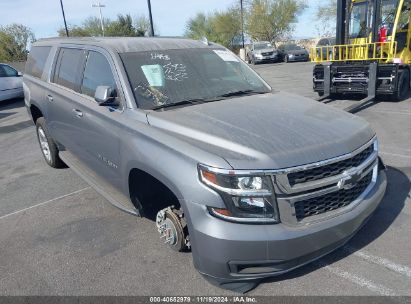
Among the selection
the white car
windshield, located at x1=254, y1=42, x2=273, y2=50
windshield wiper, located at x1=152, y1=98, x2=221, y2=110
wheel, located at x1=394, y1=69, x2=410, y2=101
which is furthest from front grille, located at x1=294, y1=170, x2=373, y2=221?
windshield, located at x1=254, y1=42, x2=273, y2=50

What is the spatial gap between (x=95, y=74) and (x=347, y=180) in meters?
2.75

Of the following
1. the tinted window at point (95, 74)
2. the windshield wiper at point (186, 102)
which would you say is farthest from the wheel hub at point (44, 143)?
the windshield wiper at point (186, 102)

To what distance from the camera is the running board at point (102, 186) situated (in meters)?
3.48

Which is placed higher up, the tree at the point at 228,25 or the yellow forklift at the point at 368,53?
the tree at the point at 228,25

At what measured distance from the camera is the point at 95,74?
12.8 feet

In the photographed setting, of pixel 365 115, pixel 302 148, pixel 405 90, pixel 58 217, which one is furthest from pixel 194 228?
pixel 405 90

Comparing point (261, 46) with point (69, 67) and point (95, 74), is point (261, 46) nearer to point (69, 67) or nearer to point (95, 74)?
point (69, 67)

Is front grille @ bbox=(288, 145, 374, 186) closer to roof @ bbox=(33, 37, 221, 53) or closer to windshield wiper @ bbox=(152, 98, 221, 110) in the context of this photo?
windshield wiper @ bbox=(152, 98, 221, 110)

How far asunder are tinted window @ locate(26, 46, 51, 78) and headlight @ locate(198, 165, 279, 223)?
4105mm

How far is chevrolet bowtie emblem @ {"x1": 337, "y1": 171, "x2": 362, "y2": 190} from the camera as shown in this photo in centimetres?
259

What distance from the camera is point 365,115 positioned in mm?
8664

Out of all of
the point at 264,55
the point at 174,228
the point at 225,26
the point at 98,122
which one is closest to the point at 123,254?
the point at 174,228

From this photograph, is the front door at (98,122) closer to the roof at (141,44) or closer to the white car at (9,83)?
the roof at (141,44)

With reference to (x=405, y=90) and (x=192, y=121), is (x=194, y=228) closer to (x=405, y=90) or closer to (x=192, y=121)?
(x=192, y=121)
